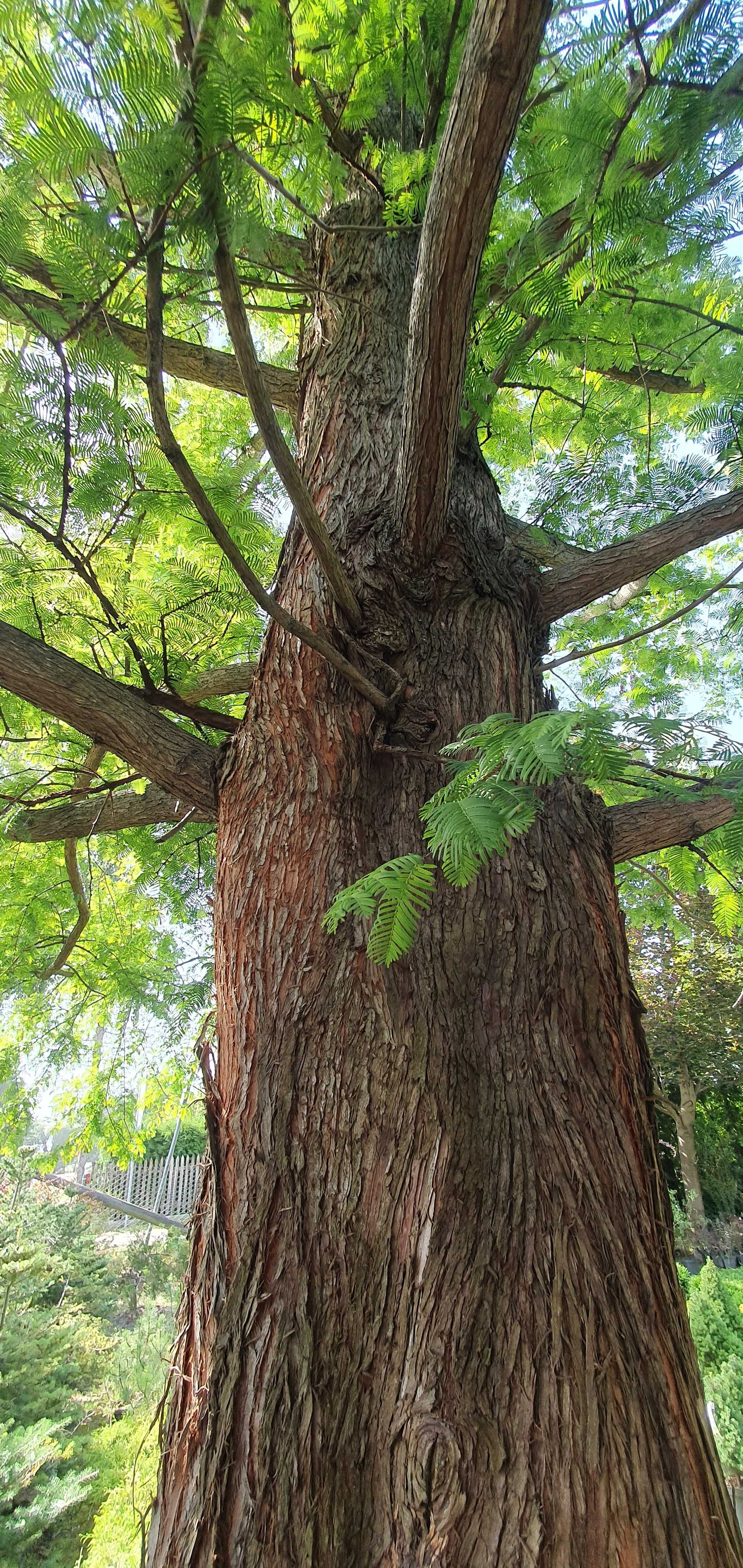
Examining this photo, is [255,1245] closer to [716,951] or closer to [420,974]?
[420,974]

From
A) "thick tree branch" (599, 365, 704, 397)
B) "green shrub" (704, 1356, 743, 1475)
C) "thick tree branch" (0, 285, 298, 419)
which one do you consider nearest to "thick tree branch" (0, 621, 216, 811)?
"thick tree branch" (0, 285, 298, 419)

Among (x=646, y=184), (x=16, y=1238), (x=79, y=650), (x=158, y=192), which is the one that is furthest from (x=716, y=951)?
(x=158, y=192)

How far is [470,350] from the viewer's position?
243 centimetres

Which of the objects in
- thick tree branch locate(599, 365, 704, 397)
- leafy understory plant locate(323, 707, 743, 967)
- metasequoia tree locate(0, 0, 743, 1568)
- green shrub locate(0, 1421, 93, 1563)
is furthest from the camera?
green shrub locate(0, 1421, 93, 1563)

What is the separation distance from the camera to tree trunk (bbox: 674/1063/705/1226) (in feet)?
38.3

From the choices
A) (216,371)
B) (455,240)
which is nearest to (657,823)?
(455,240)

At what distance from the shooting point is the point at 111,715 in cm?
192

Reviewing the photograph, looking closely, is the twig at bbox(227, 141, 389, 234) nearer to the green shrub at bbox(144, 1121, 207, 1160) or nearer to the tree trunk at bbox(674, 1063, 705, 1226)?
the tree trunk at bbox(674, 1063, 705, 1226)

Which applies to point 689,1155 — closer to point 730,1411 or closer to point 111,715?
point 730,1411

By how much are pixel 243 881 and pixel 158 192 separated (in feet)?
4.42

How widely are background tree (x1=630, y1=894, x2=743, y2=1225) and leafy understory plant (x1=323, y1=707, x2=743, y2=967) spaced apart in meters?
11.3

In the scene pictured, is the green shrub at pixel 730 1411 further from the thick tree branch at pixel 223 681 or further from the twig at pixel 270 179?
the twig at pixel 270 179

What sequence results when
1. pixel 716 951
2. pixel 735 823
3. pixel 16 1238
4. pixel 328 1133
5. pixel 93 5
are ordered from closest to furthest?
1. pixel 93 5
2. pixel 735 823
3. pixel 328 1133
4. pixel 16 1238
5. pixel 716 951

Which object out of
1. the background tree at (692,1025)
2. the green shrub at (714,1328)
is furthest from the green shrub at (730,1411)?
the background tree at (692,1025)
